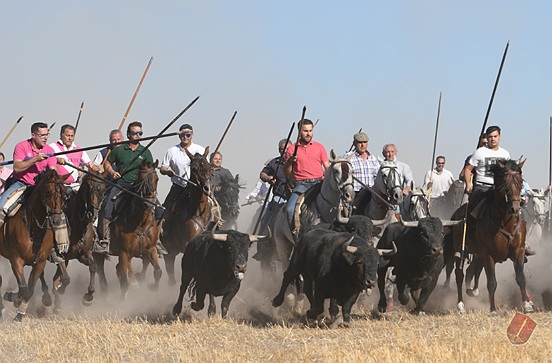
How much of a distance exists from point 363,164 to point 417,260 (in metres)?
3.10

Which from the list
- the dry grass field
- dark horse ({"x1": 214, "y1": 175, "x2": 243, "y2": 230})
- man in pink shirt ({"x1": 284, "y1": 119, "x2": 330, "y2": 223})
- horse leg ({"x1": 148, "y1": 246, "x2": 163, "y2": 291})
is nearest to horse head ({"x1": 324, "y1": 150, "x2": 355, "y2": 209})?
man in pink shirt ({"x1": 284, "y1": 119, "x2": 330, "y2": 223})

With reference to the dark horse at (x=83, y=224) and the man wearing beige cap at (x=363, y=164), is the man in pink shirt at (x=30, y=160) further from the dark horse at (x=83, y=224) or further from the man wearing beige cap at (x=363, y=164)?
the man wearing beige cap at (x=363, y=164)

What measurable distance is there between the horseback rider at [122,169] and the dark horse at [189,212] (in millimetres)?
282

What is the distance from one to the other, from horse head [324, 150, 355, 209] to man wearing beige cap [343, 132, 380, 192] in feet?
6.33

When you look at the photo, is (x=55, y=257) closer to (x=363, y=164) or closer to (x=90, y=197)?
(x=90, y=197)

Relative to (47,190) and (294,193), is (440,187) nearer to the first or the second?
(294,193)

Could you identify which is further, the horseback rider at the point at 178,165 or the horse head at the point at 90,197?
the horseback rider at the point at 178,165

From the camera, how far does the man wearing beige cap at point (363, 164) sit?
2022cm

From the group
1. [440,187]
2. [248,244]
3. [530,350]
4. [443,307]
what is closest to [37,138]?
[248,244]

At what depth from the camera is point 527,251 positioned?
19.2 m

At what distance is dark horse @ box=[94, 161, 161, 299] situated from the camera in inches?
800

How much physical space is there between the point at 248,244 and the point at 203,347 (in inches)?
126

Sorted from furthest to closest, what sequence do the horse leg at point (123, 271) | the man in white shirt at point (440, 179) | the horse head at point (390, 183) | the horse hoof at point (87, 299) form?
1. the man in white shirt at point (440, 179)
2. the horse leg at point (123, 271)
3. the horse hoof at point (87, 299)
4. the horse head at point (390, 183)

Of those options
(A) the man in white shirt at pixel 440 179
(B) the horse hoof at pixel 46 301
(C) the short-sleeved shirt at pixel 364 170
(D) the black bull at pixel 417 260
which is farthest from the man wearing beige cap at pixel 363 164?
(A) the man in white shirt at pixel 440 179
